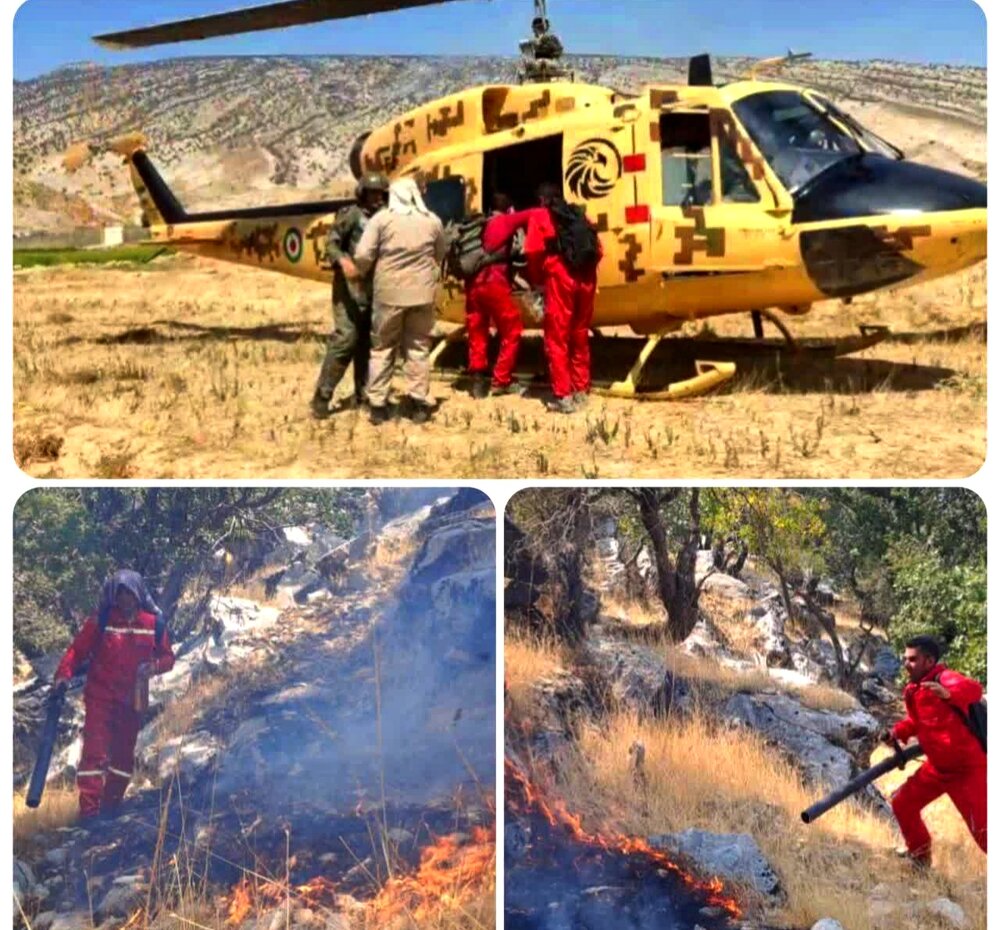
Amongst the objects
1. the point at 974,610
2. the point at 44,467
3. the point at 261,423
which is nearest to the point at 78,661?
the point at 44,467

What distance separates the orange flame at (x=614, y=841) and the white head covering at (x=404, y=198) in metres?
2.67

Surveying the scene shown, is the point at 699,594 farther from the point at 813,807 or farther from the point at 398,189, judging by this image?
the point at 398,189

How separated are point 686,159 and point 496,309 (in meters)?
1.27

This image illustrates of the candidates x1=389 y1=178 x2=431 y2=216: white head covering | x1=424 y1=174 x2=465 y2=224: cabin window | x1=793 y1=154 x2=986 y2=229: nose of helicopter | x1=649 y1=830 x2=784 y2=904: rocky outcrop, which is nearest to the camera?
x1=649 y1=830 x2=784 y2=904: rocky outcrop

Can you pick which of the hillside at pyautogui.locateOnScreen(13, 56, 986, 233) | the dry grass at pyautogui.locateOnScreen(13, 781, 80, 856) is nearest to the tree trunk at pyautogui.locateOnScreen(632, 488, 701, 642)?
the dry grass at pyautogui.locateOnScreen(13, 781, 80, 856)

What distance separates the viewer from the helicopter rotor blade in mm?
5891

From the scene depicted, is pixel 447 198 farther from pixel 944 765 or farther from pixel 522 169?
pixel 944 765

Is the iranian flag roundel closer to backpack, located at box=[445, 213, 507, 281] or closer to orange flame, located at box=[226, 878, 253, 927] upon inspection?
backpack, located at box=[445, 213, 507, 281]

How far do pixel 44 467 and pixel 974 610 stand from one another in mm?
4380

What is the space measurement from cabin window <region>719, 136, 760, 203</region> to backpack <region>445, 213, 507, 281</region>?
1211mm

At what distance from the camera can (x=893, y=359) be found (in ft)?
23.2

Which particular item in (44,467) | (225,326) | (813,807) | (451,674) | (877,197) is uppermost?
(877,197)

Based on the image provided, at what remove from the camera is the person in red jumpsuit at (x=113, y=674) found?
16.2 ft

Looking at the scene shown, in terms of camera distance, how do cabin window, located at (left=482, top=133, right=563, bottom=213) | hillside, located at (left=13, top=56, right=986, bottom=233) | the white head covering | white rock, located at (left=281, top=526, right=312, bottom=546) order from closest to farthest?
white rock, located at (left=281, top=526, right=312, bottom=546) → the white head covering → cabin window, located at (left=482, top=133, right=563, bottom=213) → hillside, located at (left=13, top=56, right=986, bottom=233)
